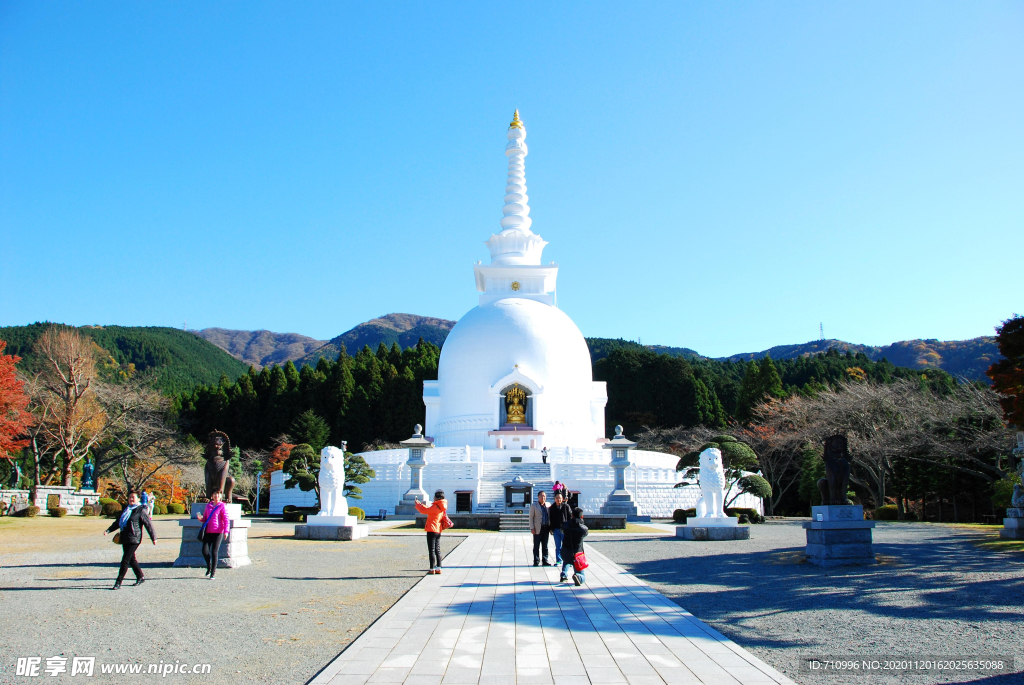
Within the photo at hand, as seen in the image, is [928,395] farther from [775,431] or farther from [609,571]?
[609,571]

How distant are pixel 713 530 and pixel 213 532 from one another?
14691 millimetres

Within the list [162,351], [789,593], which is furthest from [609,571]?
[162,351]

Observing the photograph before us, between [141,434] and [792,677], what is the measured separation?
48213 mm

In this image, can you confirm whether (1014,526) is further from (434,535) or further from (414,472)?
(414,472)

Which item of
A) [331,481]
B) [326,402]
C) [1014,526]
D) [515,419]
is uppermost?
[326,402]

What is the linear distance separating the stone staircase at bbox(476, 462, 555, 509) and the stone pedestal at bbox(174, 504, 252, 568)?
60.2 feet

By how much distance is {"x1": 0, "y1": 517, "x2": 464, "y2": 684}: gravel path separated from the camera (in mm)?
7270

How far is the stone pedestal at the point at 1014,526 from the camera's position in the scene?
20.8 m

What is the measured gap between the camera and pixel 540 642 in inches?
300

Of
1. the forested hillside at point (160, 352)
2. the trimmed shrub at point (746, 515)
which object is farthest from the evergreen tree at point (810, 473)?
the forested hillside at point (160, 352)

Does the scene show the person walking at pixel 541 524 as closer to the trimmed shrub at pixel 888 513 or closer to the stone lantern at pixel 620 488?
the stone lantern at pixel 620 488

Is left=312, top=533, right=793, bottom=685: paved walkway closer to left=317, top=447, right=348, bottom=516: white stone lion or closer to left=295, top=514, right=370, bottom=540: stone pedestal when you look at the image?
left=317, top=447, right=348, bottom=516: white stone lion

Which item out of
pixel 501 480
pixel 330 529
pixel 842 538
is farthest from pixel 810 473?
pixel 330 529

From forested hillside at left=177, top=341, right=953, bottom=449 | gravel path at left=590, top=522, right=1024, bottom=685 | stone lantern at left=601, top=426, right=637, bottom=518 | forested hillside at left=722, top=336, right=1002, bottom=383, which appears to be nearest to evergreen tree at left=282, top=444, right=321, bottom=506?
stone lantern at left=601, top=426, right=637, bottom=518
